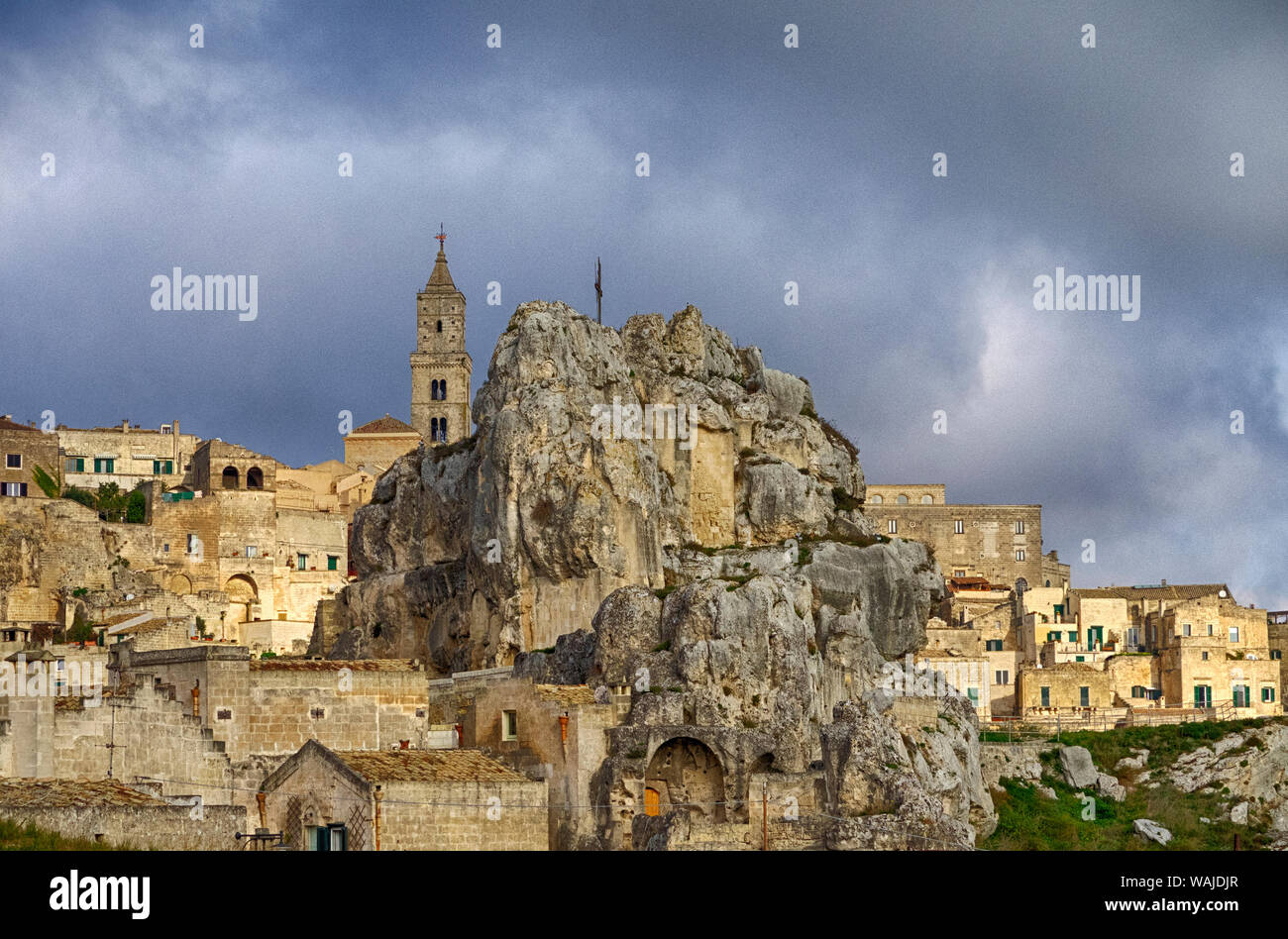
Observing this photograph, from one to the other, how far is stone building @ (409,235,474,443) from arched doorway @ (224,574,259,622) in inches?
1127

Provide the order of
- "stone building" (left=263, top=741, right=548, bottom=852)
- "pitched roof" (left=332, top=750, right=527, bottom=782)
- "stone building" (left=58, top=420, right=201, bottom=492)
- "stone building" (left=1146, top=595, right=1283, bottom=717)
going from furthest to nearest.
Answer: "stone building" (left=58, top=420, right=201, bottom=492)
"stone building" (left=1146, top=595, right=1283, bottom=717)
"pitched roof" (left=332, top=750, right=527, bottom=782)
"stone building" (left=263, top=741, right=548, bottom=852)

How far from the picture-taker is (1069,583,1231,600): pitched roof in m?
99.4

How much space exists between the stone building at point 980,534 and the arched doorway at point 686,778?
7083 centimetres

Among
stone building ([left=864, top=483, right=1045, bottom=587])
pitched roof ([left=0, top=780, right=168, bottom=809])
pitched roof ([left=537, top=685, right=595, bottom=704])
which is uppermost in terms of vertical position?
stone building ([left=864, top=483, right=1045, bottom=587])

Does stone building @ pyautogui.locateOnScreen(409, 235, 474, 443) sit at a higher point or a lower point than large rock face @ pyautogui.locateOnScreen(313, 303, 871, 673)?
higher

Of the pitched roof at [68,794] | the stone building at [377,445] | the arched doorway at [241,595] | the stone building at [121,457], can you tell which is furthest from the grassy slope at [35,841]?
the stone building at [377,445]

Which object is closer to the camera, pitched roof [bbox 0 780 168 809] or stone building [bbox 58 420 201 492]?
pitched roof [bbox 0 780 168 809]

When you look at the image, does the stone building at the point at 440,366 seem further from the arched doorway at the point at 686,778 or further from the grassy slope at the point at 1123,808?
the arched doorway at the point at 686,778

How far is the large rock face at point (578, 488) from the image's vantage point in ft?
227

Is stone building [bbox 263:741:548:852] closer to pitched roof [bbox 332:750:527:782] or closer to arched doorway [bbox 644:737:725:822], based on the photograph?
pitched roof [bbox 332:750:527:782]

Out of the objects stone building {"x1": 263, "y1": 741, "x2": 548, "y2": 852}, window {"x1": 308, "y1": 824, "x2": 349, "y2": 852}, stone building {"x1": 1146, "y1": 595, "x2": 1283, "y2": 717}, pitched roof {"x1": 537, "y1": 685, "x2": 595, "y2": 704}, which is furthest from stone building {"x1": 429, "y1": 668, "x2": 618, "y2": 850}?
stone building {"x1": 1146, "y1": 595, "x2": 1283, "y2": 717}

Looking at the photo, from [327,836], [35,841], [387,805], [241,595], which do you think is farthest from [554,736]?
[241,595]
